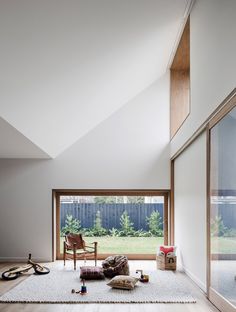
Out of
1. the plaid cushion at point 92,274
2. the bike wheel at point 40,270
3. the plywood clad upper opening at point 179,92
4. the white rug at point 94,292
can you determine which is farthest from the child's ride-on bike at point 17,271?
the plywood clad upper opening at point 179,92

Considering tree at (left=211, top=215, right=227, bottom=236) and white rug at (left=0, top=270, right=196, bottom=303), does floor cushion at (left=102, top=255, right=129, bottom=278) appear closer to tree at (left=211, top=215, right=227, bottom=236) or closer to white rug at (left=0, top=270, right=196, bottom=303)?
white rug at (left=0, top=270, right=196, bottom=303)

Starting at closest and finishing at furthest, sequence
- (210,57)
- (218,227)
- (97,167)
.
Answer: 1. (218,227)
2. (210,57)
3. (97,167)

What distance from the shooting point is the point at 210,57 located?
470cm

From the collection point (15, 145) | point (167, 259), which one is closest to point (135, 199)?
point (167, 259)

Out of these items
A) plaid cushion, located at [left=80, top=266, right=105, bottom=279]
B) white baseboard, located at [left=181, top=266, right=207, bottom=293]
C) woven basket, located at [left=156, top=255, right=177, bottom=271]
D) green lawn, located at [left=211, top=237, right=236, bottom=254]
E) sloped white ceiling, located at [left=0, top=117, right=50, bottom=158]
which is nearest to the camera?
green lawn, located at [left=211, top=237, right=236, bottom=254]

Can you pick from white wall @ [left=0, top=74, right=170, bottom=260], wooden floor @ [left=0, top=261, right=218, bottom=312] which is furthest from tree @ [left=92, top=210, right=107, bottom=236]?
wooden floor @ [left=0, top=261, right=218, bottom=312]

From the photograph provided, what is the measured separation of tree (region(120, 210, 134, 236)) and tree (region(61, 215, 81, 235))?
0.88 meters

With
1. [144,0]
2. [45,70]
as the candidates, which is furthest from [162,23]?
[45,70]

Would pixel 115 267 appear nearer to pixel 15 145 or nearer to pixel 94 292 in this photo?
pixel 94 292

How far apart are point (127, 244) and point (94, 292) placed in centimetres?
328

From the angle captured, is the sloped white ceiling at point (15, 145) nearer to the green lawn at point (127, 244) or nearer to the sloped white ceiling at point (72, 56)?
the sloped white ceiling at point (72, 56)

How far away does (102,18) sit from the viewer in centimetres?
470

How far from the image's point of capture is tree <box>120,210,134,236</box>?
861cm

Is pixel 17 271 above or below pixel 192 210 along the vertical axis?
below
